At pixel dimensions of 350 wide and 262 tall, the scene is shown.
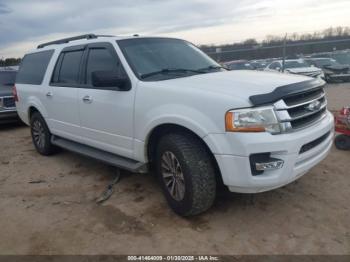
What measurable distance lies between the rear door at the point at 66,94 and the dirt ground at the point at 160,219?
0.81 meters

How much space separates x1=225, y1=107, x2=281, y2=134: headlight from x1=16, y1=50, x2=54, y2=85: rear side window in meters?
3.82

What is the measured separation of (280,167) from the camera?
2.99m

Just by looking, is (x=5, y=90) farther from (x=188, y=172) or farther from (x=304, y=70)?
(x=304, y=70)

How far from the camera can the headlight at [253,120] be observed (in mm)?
2943

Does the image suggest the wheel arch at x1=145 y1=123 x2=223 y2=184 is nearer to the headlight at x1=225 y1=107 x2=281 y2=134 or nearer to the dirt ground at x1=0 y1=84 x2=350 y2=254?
the headlight at x1=225 y1=107 x2=281 y2=134

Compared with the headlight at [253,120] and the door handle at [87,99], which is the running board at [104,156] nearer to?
the door handle at [87,99]

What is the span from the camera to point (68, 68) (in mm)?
5039

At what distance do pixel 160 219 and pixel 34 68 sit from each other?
3979 mm

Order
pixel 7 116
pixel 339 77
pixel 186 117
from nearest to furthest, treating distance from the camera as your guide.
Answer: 1. pixel 186 117
2. pixel 7 116
3. pixel 339 77

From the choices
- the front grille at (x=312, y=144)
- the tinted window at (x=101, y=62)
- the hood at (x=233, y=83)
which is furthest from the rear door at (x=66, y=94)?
Result: the front grille at (x=312, y=144)

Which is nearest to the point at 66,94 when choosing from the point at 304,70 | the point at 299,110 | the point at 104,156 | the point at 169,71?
the point at 104,156

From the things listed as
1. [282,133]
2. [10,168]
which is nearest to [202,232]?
[282,133]

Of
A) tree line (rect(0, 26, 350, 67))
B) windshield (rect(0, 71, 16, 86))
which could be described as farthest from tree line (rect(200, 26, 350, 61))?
windshield (rect(0, 71, 16, 86))

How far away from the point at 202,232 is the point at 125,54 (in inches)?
87.1
